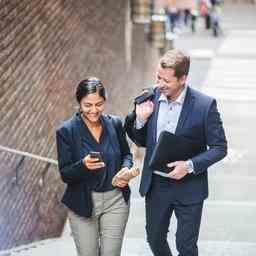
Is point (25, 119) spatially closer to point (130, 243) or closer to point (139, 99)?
point (130, 243)

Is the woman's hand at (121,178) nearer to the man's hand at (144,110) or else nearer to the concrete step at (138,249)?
the man's hand at (144,110)

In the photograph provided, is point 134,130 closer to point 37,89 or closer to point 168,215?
point 168,215

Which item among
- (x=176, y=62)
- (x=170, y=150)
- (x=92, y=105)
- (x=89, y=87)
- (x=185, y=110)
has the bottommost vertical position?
(x=170, y=150)


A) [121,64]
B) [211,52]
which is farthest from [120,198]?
[211,52]

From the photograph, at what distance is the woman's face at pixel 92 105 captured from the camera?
14.7ft

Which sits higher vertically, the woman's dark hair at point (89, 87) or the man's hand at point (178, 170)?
the woman's dark hair at point (89, 87)

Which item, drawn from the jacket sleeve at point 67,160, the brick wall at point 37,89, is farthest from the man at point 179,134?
the brick wall at point 37,89

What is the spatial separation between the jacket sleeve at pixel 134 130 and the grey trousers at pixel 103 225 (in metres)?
0.40

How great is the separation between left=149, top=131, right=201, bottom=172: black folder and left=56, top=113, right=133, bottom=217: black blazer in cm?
17

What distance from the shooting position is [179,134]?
4.71 m

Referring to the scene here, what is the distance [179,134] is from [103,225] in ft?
2.42

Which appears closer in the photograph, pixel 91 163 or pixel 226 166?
pixel 91 163

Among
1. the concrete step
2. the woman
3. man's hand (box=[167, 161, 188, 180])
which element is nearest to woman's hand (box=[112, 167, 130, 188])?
the woman

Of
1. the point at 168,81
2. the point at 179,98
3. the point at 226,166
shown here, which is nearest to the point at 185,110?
the point at 179,98
